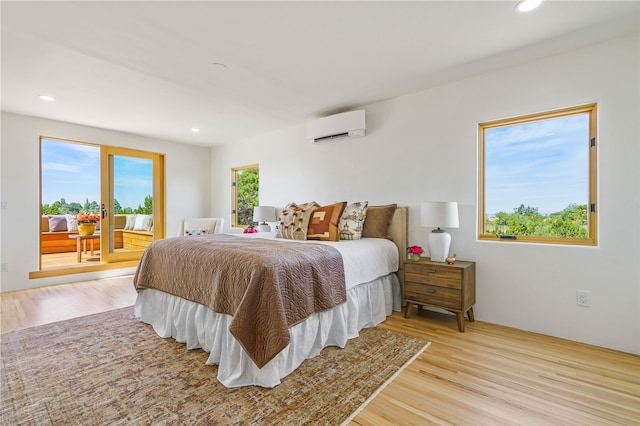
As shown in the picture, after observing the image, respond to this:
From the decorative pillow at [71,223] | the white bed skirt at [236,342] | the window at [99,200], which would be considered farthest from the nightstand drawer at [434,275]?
the decorative pillow at [71,223]

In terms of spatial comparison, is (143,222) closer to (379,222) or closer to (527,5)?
(379,222)

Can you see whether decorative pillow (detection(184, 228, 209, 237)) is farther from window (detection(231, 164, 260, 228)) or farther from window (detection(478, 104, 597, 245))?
window (detection(478, 104, 597, 245))

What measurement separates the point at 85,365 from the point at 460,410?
93.6 inches

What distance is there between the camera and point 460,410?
1.54 meters

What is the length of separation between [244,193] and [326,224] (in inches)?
116

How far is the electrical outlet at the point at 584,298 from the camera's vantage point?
2306 mm

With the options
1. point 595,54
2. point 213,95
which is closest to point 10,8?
point 213,95

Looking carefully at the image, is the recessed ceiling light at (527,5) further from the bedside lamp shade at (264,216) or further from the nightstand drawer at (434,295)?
the bedside lamp shade at (264,216)

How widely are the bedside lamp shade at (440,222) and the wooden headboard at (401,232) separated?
0.40 meters

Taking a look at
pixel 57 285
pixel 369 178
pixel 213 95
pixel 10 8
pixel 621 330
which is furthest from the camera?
pixel 57 285

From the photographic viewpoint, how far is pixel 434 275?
2648 millimetres

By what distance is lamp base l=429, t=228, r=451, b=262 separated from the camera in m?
2.74

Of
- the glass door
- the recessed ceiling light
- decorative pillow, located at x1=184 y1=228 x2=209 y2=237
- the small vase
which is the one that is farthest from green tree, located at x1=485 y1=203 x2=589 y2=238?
the small vase

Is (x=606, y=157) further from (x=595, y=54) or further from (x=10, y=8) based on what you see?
(x=10, y=8)
